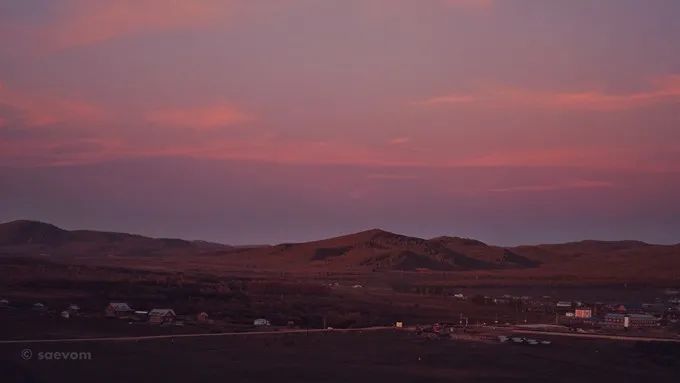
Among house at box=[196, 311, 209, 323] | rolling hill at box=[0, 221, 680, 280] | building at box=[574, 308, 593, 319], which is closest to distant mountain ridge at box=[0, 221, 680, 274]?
rolling hill at box=[0, 221, 680, 280]

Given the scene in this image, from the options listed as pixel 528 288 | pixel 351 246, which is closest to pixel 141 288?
pixel 528 288

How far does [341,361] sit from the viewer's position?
4181 centimetres

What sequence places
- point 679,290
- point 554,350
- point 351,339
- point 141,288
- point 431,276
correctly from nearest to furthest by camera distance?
point 554,350, point 351,339, point 141,288, point 679,290, point 431,276

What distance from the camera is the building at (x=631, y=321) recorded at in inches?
2481

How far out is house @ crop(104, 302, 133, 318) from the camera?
58.6 m

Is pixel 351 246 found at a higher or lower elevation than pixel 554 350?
higher

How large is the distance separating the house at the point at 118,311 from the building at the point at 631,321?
35643 millimetres

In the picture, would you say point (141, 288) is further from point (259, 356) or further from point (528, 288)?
point (528, 288)

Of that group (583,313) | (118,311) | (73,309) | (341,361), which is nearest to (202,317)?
(118,311)

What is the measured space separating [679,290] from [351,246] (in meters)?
88.6

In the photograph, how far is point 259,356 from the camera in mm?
42812

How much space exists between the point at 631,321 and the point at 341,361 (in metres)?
31.7

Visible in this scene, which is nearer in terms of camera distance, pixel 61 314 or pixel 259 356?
pixel 259 356

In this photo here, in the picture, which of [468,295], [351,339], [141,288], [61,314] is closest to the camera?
[351,339]
